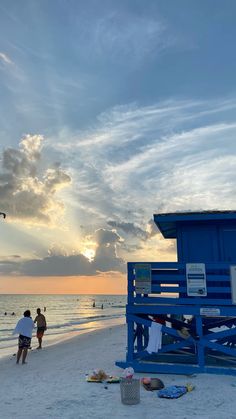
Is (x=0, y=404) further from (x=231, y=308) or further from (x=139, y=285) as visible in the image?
(x=231, y=308)

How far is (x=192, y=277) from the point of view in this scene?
34.6 feet

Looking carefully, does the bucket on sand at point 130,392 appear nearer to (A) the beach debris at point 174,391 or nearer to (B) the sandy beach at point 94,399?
(B) the sandy beach at point 94,399

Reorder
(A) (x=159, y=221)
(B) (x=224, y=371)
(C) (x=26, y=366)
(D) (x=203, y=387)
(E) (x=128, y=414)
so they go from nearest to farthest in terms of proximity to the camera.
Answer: (E) (x=128, y=414) < (D) (x=203, y=387) < (B) (x=224, y=371) < (A) (x=159, y=221) < (C) (x=26, y=366)

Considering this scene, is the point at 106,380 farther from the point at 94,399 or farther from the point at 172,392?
the point at 172,392

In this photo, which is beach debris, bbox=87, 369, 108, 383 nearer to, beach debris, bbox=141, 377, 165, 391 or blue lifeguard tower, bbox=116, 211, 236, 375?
blue lifeguard tower, bbox=116, 211, 236, 375

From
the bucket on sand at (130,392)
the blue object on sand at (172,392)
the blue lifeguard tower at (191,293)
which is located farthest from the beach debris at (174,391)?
the blue lifeguard tower at (191,293)

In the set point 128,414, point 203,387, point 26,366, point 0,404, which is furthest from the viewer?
point 26,366

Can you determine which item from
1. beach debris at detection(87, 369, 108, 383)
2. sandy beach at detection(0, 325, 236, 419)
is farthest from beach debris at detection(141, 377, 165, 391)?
beach debris at detection(87, 369, 108, 383)

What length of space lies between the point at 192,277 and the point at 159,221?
2293mm

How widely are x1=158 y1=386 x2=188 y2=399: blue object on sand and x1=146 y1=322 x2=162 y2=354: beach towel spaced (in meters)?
1.81

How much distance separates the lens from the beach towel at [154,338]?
10539mm

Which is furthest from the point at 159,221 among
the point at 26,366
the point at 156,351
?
the point at 26,366

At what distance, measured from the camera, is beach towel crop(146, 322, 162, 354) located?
10.5m

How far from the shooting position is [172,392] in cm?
841
